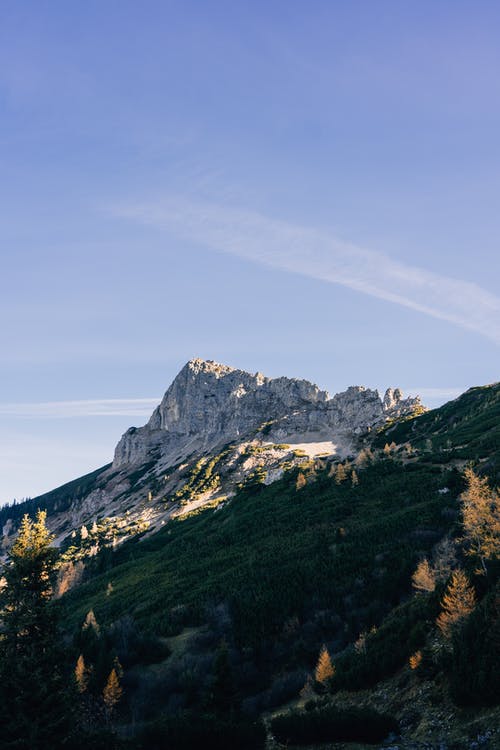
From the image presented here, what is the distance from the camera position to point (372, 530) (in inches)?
2411

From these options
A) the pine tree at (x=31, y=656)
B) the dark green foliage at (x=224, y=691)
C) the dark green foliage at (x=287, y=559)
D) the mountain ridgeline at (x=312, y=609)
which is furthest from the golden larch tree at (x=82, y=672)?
the pine tree at (x=31, y=656)

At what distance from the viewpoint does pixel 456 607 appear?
85.0 feet

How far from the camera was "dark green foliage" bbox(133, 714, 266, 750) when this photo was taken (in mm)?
20375

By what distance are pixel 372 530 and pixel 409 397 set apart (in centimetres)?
14650

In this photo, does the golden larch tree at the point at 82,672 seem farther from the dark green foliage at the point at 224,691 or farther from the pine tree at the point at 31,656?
the pine tree at the point at 31,656

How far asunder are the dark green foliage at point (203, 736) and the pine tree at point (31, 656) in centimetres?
385

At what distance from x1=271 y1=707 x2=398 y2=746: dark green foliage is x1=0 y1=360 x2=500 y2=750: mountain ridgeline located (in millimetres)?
64

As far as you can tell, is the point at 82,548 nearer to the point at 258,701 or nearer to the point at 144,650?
the point at 144,650

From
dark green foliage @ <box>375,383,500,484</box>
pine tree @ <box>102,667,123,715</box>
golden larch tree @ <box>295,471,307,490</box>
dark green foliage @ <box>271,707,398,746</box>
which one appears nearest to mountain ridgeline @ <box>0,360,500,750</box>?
dark green foliage @ <box>271,707,398,746</box>

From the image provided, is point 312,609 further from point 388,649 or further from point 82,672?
point 82,672

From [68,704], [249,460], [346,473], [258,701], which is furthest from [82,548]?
[68,704]

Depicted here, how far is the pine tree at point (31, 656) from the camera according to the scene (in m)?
20.0

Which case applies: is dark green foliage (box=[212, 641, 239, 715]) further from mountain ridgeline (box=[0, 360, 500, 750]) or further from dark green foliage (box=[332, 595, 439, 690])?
dark green foliage (box=[332, 595, 439, 690])

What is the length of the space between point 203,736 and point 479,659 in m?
12.5
